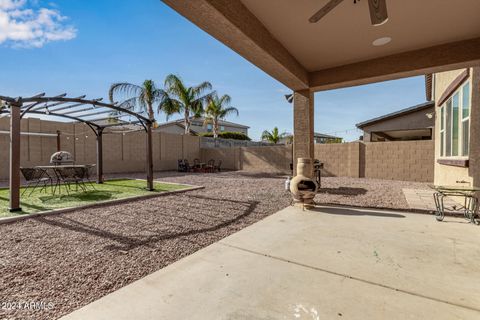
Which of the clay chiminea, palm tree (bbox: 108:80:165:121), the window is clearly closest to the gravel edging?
the clay chiminea

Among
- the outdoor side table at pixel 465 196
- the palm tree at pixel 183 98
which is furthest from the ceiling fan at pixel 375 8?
the palm tree at pixel 183 98

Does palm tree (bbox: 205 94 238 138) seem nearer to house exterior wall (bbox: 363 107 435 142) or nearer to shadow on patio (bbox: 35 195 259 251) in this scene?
house exterior wall (bbox: 363 107 435 142)

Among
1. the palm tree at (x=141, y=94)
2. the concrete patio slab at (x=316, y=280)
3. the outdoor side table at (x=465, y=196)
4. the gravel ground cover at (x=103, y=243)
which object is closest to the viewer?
the concrete patio slab at (x=316, y=280)

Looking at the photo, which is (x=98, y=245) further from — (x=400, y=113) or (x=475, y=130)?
(x=400, y=113)

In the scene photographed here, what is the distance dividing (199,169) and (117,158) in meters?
4.69

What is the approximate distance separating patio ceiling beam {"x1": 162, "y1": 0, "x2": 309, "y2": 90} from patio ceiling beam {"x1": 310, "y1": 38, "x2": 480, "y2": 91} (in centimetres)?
111

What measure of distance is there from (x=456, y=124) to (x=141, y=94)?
1607 centimetres

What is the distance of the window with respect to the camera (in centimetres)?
507

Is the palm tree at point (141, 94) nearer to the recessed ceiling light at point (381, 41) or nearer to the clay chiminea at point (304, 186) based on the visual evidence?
the clay chiminea at point (304, 186)

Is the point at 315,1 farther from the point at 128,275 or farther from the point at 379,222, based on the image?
the point at 128,275

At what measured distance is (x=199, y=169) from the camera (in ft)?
49.5

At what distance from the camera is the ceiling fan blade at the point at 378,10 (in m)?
2.47

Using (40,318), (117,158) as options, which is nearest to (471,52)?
(40,318)

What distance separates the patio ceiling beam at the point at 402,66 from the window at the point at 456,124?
4.09 ft
